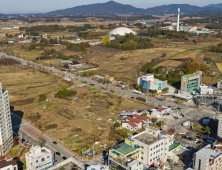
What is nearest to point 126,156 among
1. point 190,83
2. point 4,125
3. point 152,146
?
point 152,146

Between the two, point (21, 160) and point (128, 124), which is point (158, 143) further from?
point (21, 160)

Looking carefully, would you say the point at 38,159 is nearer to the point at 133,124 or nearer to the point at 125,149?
the point at 125,149

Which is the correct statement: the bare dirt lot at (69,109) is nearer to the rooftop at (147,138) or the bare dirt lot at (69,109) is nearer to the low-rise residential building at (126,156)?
the rooftop at (147,138)

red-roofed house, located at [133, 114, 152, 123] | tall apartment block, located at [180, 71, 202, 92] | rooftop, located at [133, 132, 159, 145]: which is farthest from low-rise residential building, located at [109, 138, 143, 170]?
tall apartment block, located at [180, 71, 202, 92]

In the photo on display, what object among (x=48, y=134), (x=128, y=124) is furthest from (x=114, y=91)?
(x=48, y=134)

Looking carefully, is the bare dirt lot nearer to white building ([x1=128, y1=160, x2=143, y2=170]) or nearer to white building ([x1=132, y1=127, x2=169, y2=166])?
white building ([x1=132, y1=127, x2=169, y2=166])

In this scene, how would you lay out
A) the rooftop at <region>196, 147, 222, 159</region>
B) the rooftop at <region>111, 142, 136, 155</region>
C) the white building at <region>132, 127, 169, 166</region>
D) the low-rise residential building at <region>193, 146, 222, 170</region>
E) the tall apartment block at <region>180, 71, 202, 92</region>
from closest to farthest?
the low-rise residential building at <region>193, 146, 222, 170</region> < the rooftop at <region>196, 147, 222, 159</region> < the rooftop at <region>111, 142, 136, 155</region> < the white building at <region>132, 127, 169, 166</region> < the tall apartment block at <region>180, 71, 202, 92</region>
